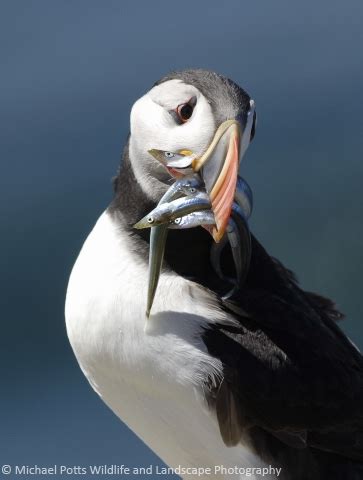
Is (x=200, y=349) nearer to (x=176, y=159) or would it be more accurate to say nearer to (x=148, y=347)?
(x=148, y=347)

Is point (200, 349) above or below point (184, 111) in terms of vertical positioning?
below

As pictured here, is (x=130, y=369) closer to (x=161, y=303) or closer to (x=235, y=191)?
(x=161, y=303)

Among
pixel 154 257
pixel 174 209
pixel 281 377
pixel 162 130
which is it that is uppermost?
pixel 162 130

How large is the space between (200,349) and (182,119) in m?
0.40

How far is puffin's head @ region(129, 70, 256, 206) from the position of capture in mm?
2152

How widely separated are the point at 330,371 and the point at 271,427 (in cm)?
15

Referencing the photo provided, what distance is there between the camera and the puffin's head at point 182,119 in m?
2.15

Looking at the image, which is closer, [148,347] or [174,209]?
[174,209]

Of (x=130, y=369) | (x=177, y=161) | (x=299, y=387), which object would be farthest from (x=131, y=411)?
(x=177, y=161)

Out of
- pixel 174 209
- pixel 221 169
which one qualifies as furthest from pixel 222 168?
pixel 174 209

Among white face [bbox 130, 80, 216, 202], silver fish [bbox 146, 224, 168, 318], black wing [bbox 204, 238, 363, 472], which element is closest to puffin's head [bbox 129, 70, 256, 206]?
Result: white face [bbox 130, 80, 216, 202]

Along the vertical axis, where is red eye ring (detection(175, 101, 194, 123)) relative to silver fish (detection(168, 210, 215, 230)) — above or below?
above

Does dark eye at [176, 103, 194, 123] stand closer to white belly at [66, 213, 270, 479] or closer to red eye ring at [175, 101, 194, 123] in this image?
red eye ring at [175, 101, 194, 123]

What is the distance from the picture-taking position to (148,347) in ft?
7.41
